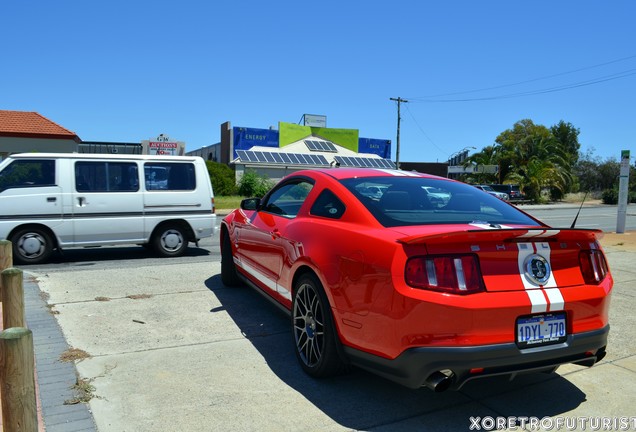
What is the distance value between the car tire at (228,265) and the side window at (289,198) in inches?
51.5

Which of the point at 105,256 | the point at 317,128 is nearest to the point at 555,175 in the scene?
the point at 317,128

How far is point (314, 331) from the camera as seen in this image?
153 inches

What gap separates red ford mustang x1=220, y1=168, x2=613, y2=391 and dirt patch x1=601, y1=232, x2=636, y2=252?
9.25m

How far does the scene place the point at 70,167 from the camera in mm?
8625

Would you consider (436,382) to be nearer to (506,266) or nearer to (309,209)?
(506,266)

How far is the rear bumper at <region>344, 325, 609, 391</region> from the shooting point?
2949 millimetres

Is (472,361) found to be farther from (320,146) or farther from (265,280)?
(320,146)

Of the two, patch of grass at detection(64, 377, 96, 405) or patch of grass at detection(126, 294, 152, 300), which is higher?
patch of grass at detection(126, 294, 152, 300)

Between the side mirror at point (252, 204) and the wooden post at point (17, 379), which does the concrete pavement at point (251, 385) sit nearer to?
the wooden post at point (17, 379)

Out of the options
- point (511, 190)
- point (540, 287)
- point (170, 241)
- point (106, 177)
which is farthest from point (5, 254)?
point (511, 190)

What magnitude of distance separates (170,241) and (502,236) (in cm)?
746

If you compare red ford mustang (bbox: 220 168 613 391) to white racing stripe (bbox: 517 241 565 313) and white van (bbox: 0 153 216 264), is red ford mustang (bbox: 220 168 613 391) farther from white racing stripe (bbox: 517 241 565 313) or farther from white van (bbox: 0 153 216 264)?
white van (bbox: 0 153 216 264)

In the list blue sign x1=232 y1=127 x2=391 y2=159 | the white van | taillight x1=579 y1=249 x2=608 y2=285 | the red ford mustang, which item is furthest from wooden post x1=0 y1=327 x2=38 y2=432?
blue sign x1=232 y1=127 x2=391 y2=159

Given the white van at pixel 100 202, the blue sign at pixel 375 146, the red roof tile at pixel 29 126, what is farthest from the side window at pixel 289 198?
the blue sign at pixel 375 146
